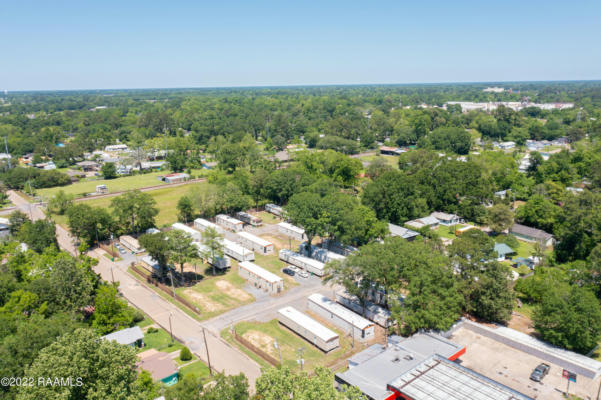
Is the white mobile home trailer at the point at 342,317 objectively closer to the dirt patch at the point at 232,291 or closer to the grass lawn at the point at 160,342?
the dirt patch at the point at 232,291

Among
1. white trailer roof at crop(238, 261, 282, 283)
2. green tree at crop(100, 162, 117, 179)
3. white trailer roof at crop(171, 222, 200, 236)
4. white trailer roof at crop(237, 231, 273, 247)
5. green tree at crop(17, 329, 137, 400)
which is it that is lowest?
white trailer roof at crop(238, 261, 282, 283)

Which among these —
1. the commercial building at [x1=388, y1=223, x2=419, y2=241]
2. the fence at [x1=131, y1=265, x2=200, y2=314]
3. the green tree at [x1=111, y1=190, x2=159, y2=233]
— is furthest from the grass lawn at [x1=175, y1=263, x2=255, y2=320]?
the commercial building at [x1=388, y1=223, x2=419, y2=241]

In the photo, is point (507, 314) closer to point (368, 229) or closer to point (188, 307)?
point (368, 229)

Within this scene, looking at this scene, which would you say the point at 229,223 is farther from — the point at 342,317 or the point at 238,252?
the point at 342,317

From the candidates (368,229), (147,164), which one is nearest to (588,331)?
(368,229)

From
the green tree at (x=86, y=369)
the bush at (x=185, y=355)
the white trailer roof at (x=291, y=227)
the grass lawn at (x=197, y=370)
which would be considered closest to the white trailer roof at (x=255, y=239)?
the white trailer roof at (x=291, y=227)

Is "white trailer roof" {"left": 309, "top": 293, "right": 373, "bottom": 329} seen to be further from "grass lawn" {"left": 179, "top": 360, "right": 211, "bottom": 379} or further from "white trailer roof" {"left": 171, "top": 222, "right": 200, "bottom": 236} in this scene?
"white trailer roof" {"left": 171, "top": 222, "right": 200, "bottom": 236}

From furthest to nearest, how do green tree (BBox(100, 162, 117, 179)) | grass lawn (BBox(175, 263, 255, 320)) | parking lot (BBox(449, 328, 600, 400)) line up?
green tree (BBox(100, 162, 117, 179)) < grass lawn (BBox(175, 263, 255, 320)) < parking lot (BBox(449, 328, 600, 400))
